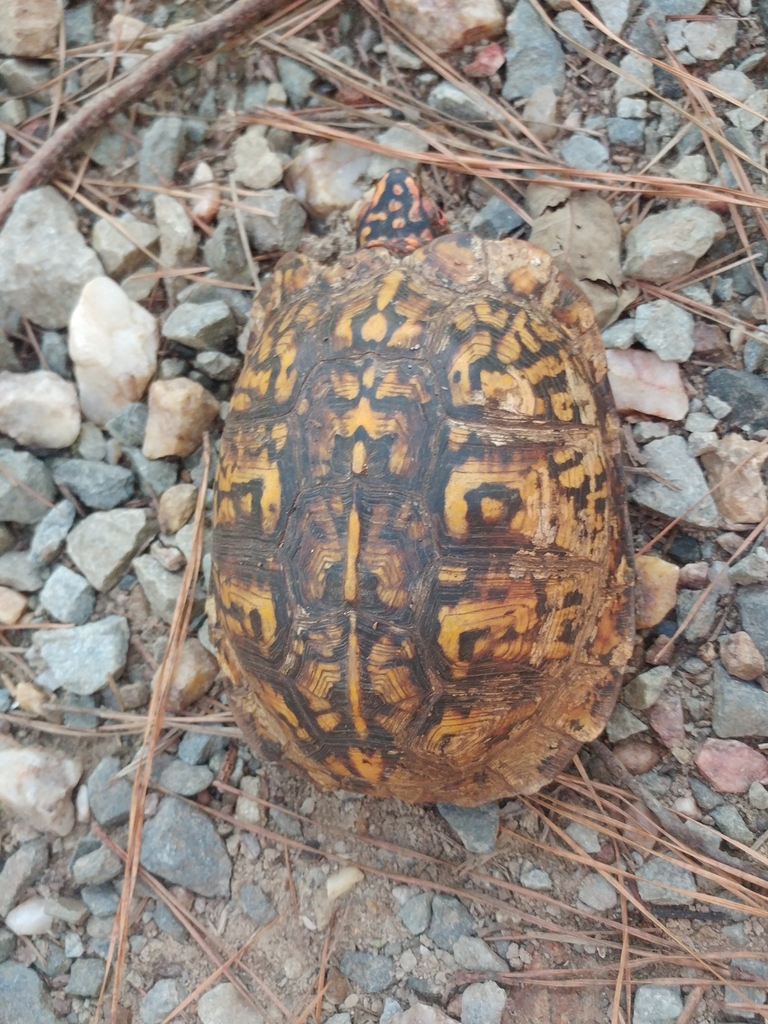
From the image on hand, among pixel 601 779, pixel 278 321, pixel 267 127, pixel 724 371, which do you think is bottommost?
pixel 601 779

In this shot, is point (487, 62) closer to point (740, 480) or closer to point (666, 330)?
point (666, 330)

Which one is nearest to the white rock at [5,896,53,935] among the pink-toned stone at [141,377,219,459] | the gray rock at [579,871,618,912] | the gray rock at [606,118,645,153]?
the pink-toned stone at [141,377,219,459]

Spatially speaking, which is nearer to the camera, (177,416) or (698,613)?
Answer: (698,613)

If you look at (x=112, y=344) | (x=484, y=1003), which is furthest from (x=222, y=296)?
(x=484, y=1003)

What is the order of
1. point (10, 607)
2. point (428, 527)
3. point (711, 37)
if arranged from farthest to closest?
1. point (10, 607)
2. point (711, 37)
3. point (428, 527)

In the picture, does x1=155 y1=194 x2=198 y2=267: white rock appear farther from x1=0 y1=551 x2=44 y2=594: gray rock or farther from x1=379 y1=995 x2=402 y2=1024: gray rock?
x1=379 y1=995 x2=402 y2=1024: gray rock

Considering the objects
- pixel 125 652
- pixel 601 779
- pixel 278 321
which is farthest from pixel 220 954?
pixel 278 321

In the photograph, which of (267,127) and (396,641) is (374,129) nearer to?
(267,127)
